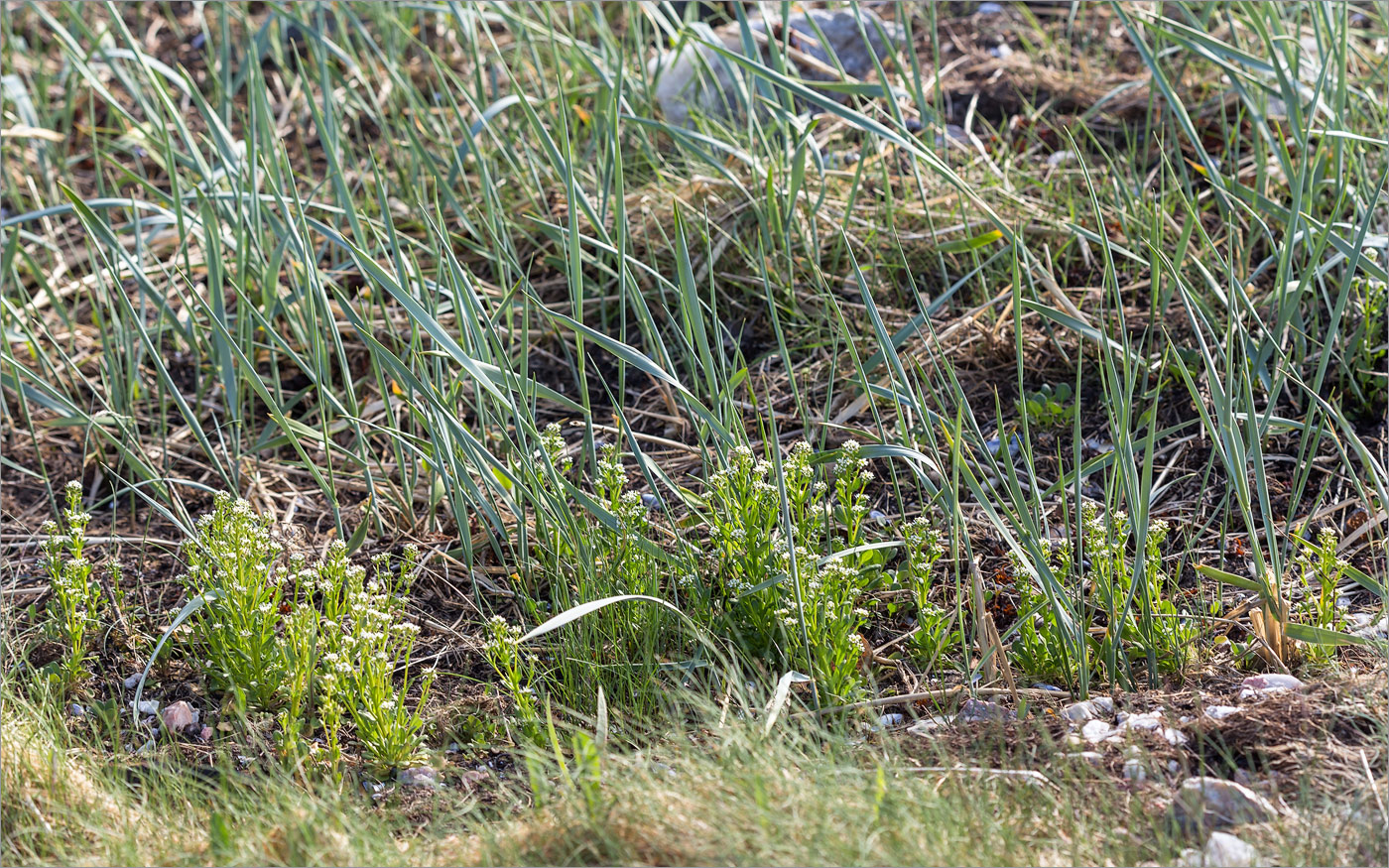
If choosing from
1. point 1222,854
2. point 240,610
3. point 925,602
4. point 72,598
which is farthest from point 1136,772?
point 72,598

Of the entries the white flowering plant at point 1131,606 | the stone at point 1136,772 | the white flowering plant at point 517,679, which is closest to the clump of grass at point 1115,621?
the white flowering plant at point 1131,606

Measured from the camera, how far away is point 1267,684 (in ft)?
5.25

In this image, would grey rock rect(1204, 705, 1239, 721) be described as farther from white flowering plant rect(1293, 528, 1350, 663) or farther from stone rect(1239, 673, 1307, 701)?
white flowering plant rect(1293, 528, 1350, 663)

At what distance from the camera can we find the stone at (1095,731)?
4.95 feet

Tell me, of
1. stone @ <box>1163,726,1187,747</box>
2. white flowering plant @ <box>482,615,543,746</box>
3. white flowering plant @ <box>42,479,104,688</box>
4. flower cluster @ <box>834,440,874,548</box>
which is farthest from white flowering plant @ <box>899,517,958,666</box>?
white flowering plant @ <box>42,479,104,688</box>

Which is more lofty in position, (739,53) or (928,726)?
(739,53)

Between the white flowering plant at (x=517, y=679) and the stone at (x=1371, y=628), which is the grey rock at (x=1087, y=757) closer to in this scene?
the stone at (x=1371, y=628)

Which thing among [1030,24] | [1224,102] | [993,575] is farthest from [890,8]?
[993,575]

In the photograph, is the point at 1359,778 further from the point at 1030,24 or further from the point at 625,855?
the point at 1030,24

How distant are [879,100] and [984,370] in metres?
1.24

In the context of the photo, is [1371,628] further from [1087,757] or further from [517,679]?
[517,679]

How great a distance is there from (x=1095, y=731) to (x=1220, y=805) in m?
0.20

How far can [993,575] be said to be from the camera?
1989mm

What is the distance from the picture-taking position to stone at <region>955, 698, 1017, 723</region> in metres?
1.61
